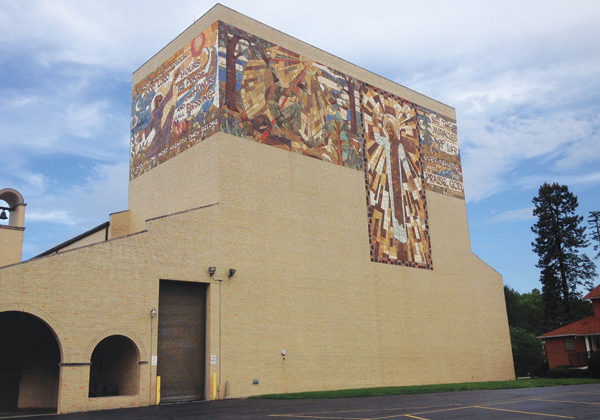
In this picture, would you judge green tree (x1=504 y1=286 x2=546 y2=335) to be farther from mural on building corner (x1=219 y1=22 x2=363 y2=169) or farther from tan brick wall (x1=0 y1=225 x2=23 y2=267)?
tan brick wall (x1=0 y1=225 x2=23 y2=267)

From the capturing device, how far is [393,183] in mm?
33438

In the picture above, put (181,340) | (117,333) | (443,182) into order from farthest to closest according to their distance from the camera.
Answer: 1. (443,182)
2. (181,340)
3. (117,333)

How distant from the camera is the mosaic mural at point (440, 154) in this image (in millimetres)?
36625

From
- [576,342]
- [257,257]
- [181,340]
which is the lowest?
[576,342]

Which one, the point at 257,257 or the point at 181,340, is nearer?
the point at 181,340

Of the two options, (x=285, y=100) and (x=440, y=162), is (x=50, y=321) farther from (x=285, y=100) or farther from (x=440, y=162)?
(x=440, y=162)

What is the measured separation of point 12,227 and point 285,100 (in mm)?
14236

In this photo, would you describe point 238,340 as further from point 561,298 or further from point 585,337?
point 561,298

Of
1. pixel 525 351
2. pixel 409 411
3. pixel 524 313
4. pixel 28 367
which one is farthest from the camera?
pixel 524 313

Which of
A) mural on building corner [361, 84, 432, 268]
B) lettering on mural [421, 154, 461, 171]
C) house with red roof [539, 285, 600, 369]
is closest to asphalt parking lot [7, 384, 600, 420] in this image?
mural on building corner [361, 84, 432, 268]

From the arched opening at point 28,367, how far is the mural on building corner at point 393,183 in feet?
54.3

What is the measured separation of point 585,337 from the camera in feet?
Result: 127

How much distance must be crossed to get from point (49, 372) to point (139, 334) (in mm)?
5811

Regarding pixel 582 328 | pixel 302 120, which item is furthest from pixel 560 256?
pixel 302 120
